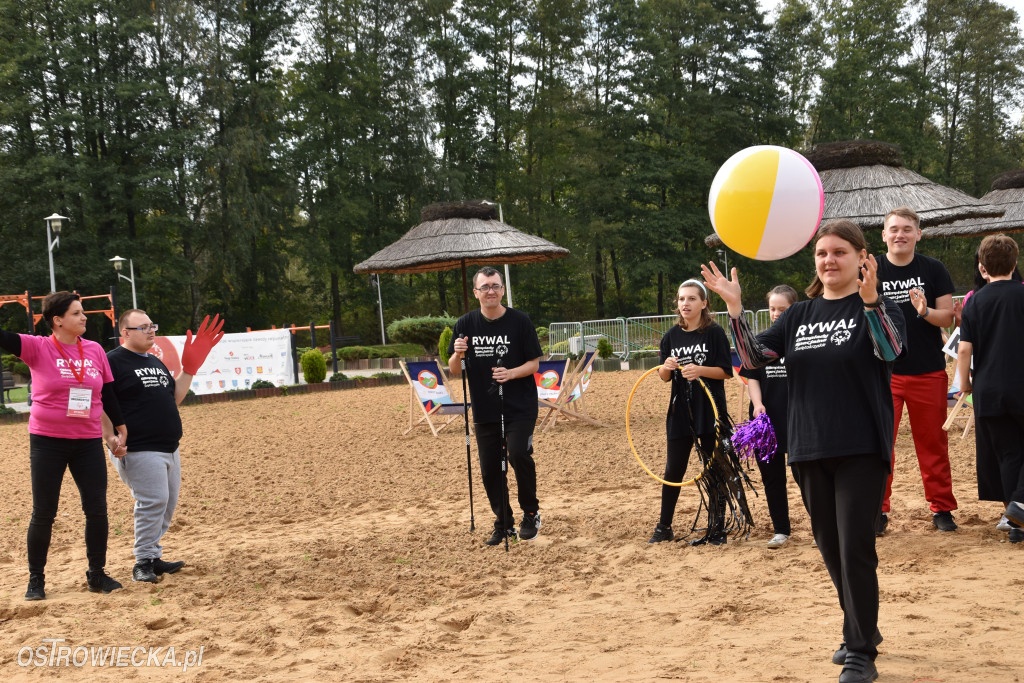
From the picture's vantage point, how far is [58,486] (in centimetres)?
498

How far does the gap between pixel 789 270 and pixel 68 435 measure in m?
39.8

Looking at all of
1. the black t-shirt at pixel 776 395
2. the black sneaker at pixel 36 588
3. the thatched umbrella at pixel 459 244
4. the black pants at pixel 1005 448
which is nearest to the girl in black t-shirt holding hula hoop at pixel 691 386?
the black t-shirt at pixel 776 395

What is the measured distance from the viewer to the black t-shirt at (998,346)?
183 inches

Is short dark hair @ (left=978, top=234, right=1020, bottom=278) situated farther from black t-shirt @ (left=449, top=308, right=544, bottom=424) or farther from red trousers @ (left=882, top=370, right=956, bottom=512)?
black t-shirt @ (left=449, top=308, right=544, bottom=424)

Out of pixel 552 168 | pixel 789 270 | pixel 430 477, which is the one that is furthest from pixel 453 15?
pixel 430 477

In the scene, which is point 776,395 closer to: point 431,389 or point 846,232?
point 846,232

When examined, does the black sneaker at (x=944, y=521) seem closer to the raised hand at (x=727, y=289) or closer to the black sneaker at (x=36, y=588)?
the raised hand at (x=727, y=289)

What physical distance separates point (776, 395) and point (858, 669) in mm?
2321

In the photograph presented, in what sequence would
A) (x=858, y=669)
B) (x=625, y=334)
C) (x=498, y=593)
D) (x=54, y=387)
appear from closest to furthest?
(x=858, y=669)
(x=498, y=593)
(x=54, y=387)
(x=625, y=334)

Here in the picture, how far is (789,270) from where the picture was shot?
135 ft

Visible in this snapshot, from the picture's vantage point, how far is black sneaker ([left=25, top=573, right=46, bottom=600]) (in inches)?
194

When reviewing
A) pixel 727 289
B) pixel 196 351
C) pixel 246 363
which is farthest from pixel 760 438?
pixel 246 363

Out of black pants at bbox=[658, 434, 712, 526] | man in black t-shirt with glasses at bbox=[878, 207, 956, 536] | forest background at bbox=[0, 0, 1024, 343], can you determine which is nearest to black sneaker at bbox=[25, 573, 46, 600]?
black pants at bbox=[658, 434, 712, 526]

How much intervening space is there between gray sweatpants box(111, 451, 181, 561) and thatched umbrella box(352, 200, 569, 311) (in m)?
9.42
